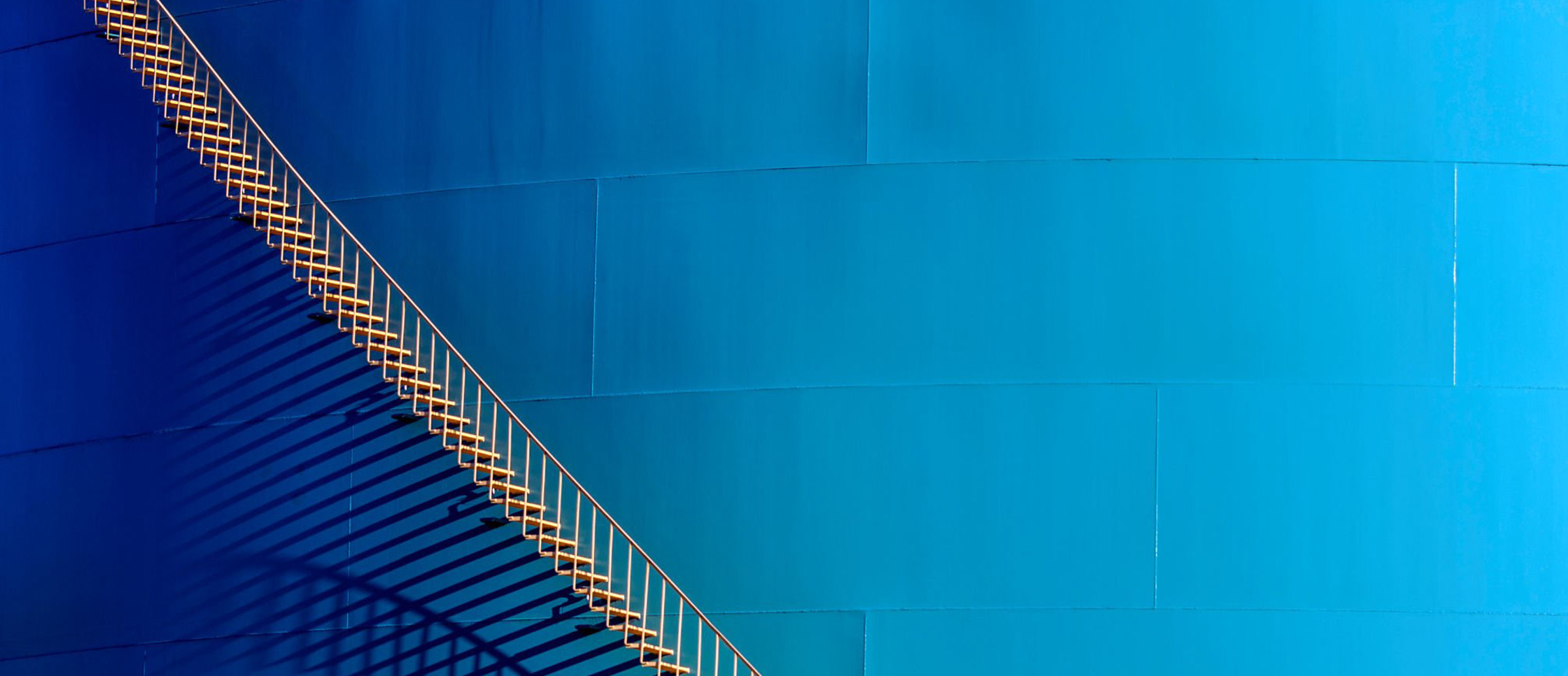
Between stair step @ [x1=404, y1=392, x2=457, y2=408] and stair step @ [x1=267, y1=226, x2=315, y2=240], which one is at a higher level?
stair step @ [x1=267, y1=226, x2=315, y2=240]

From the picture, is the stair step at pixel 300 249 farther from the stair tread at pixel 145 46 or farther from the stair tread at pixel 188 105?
the stair tread at pixel 145 46

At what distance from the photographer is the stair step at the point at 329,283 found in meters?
17.0

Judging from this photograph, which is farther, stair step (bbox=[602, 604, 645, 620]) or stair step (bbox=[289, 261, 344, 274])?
stair step (bbox=[289, 261, 344, 274])

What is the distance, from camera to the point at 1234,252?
52.2 ft

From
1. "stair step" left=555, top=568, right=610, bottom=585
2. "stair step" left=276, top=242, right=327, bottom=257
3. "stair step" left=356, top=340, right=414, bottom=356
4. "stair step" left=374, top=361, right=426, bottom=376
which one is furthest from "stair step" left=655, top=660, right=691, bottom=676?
"stair step" left=276, top=242, right=327, bottom=257

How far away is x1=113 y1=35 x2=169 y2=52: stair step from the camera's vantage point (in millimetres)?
18716

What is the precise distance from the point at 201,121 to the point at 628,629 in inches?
255

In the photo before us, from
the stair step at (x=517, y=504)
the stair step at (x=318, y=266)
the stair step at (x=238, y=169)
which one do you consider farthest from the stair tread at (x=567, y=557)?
the stair step at (x=238, y=169)

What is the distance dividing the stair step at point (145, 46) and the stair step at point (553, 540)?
19.7 feet

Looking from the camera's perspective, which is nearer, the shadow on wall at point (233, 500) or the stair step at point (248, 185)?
the shadow on wall at point (233, 500)

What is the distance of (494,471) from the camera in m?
16.2

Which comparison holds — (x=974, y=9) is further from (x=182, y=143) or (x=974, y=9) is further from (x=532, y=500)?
(x=182, y=143)

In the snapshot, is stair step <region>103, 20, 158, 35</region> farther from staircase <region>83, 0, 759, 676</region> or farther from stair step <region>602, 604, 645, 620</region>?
stair step <region>602, 604, 645, 620</region>

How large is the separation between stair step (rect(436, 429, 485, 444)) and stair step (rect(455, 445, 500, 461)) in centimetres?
7
